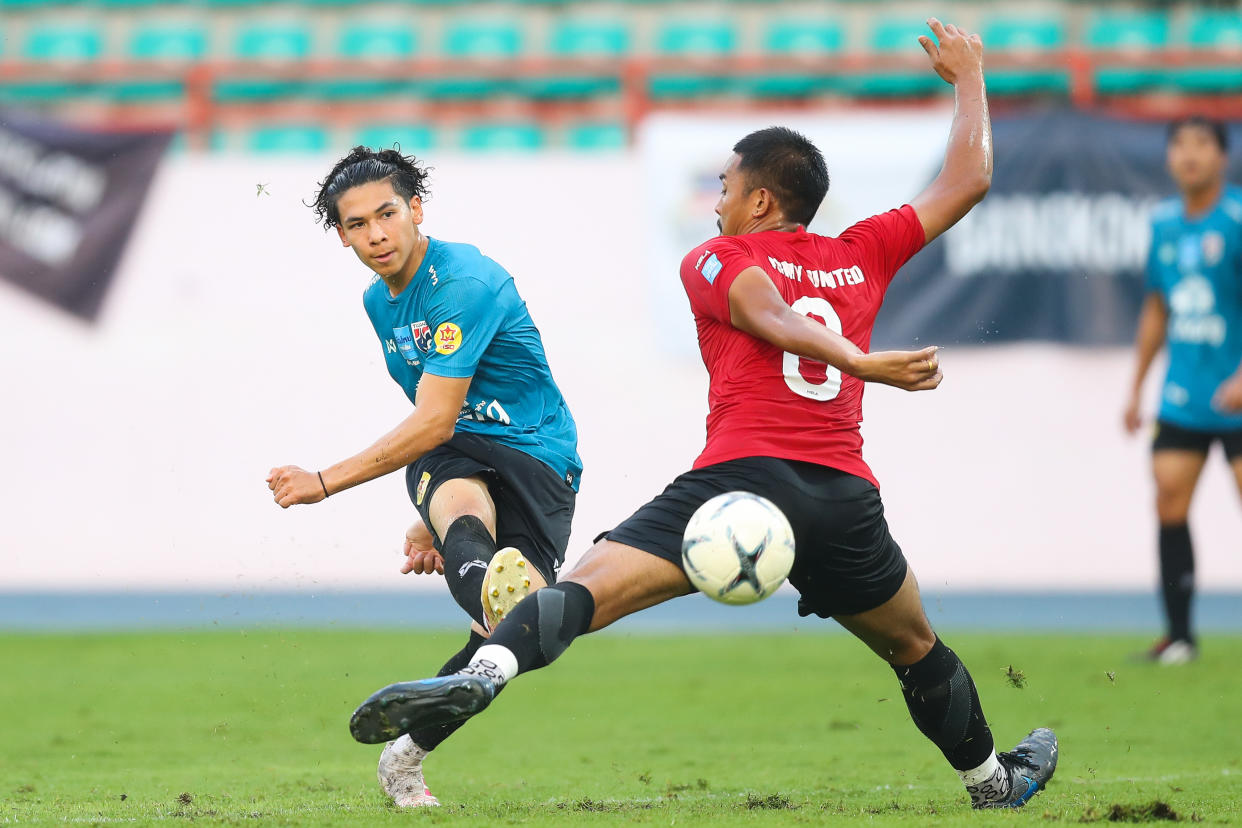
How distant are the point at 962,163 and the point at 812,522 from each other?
1298 millimetres

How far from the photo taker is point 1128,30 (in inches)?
555

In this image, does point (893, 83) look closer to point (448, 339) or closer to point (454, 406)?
point (448, 339)

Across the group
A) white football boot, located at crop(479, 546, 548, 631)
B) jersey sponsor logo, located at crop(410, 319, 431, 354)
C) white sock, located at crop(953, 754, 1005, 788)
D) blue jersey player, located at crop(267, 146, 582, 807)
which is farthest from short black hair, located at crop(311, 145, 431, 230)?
white sock, located at crop(953, 754, 1005, 788)

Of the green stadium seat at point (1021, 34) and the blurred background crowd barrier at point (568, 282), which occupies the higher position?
the green stadium seat at point (1021, 34)

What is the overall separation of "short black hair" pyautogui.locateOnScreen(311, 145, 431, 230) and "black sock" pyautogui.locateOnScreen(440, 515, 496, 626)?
1.06m

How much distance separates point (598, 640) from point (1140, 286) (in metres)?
5.12

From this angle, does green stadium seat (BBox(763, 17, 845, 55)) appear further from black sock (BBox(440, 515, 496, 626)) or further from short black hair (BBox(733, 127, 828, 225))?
black sock (BBox(440, 515, 496, 626))

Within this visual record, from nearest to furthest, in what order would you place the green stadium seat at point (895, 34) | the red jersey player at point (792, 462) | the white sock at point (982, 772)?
the red jersey player at point (792, 462), the white sock at point (982, 772), the green stadium seat at point (895, 34)

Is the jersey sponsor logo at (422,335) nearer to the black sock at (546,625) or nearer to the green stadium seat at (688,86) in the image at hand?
the black sock at (546,625)

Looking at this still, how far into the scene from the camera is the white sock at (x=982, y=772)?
4391 millimetres

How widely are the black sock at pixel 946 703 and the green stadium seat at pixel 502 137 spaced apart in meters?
9.37

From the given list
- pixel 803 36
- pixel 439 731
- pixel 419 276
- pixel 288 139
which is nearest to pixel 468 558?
pixel 439 731

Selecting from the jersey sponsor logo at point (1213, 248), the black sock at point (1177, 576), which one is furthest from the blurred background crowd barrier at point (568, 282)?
the black sock at point (1177, 576)

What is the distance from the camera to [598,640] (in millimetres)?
11016
